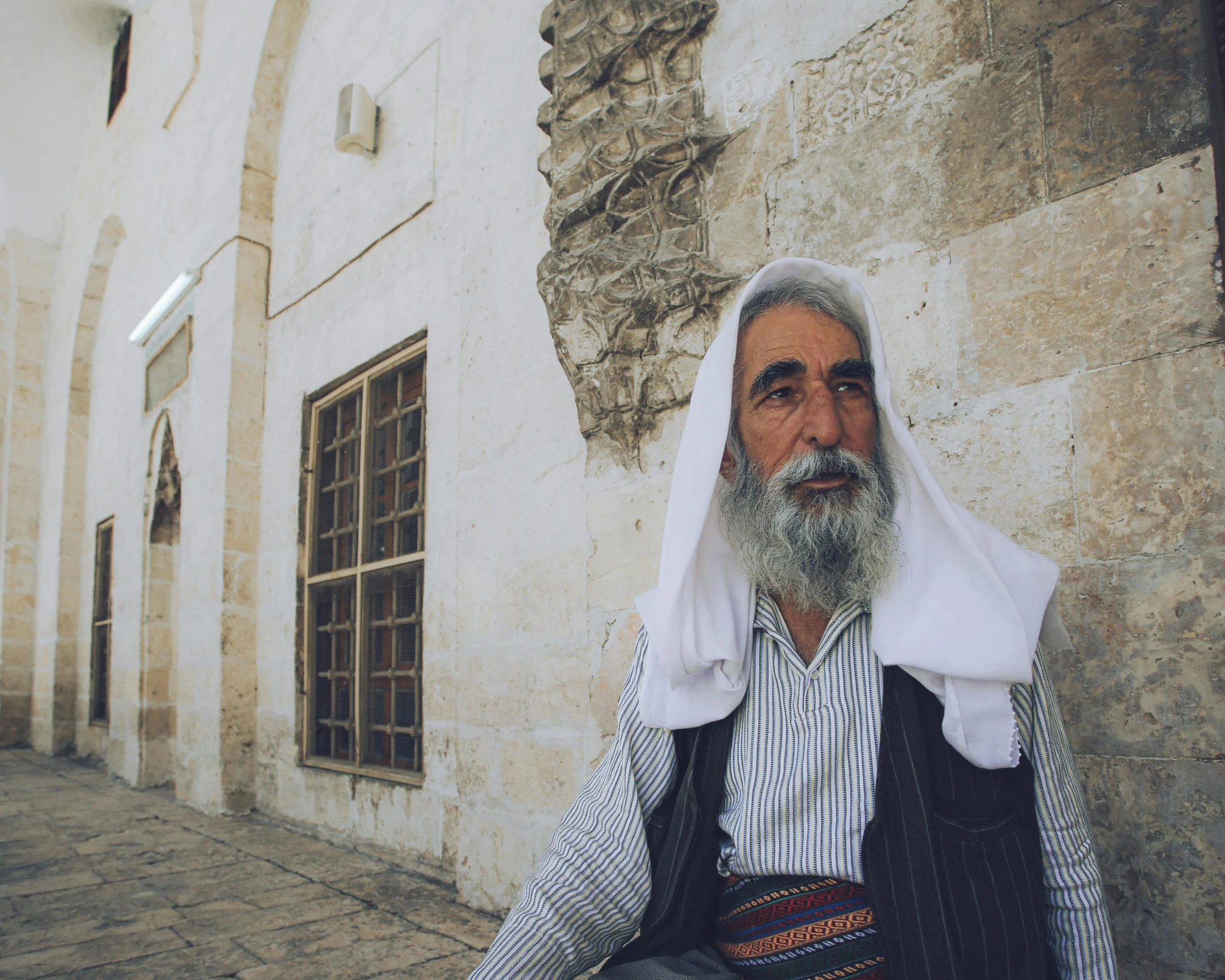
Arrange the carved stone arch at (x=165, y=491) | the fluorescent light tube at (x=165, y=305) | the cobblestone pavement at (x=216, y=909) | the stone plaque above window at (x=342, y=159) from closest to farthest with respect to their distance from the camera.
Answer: the cobblestone pavement at (x=216, y=909) < the stone plaque above window at (x=342, y=159) < the fluorescent light tube at (x=165, y=305) < the carved stone arch at (x=165, y=491)

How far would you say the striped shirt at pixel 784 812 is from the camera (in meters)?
1.23

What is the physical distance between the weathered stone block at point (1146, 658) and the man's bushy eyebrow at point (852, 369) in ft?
1.96

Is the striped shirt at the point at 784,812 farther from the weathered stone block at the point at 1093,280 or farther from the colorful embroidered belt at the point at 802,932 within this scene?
the weathered stone block at the point at 1093,280

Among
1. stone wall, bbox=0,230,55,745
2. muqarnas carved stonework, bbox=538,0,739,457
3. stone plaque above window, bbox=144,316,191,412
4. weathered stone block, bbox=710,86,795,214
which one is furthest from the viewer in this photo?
stone wall, bbox=0,230,55,745

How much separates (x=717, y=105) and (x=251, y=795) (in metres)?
5.01

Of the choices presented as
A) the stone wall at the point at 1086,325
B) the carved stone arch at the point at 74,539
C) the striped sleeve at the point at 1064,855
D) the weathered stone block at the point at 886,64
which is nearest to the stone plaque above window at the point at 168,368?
the carved stone arch at the point at 74,539

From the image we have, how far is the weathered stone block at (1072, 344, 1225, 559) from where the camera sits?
4.96ft

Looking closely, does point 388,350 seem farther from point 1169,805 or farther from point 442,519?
point 1169,805

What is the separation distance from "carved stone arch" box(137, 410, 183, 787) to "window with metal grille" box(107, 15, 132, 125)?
15.9 feet

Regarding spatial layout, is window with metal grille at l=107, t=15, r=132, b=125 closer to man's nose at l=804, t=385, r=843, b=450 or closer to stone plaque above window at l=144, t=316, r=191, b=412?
stone plaque above window at l=144, t=316, r=191, b=412

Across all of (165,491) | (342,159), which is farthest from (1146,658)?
(165,491)

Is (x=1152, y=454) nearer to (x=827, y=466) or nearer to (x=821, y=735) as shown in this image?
(x=827, y=466)

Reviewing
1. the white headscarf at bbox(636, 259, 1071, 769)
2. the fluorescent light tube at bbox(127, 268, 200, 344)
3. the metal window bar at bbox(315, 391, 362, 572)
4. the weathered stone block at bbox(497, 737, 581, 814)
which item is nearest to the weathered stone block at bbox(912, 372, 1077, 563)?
the white headscarf at bbox(636, 259, 1071, 769)

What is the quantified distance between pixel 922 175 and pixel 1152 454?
84 centimetres
